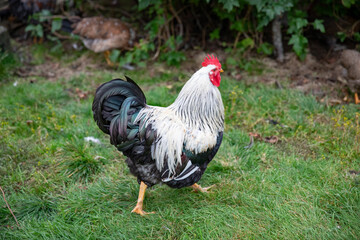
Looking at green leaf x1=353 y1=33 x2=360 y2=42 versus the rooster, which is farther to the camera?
green leaf x1=353 y1=33 x2=360 y2=42

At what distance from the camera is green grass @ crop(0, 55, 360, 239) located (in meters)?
2.82

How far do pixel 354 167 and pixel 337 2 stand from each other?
3738 millimetres

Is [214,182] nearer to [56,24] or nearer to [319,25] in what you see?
[319,25]

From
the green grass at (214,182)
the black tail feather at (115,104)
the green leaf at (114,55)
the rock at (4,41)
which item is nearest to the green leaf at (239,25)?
the green grass at (214,182)

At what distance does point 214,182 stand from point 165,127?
1.14 meters

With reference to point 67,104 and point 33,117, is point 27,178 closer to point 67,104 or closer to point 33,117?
point 33,117

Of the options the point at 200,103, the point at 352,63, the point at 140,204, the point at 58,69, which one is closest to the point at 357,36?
the point at 352,63

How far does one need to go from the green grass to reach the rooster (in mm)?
463

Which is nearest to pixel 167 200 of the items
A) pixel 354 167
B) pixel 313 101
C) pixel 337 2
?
pixel 354 167

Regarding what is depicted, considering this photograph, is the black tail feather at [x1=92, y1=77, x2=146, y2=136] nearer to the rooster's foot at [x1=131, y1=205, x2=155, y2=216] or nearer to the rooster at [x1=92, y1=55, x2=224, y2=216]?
the rooster at [x1=92, y1=55, x2=224, y2=216]

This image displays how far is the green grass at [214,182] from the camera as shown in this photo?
2818 mm

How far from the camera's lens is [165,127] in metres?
2.82

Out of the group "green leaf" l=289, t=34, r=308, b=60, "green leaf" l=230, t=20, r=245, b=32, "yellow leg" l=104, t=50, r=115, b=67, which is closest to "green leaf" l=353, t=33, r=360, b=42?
"green leaf" l=289, t=34, r=308, b=60

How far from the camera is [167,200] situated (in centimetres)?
326
